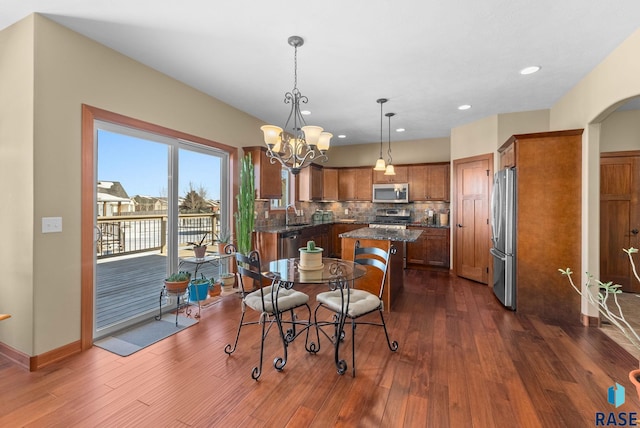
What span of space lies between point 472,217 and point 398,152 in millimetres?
2384

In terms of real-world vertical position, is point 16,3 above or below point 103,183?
above

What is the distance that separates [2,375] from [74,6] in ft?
9.29

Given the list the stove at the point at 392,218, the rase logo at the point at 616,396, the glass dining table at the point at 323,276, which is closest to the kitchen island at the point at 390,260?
the glass dining table at the point at 323,276

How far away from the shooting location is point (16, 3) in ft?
7.02

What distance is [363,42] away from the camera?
2615 millimetres

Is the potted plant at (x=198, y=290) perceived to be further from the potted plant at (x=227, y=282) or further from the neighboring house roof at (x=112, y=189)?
the neighboring house roof at (x=112, y=189)

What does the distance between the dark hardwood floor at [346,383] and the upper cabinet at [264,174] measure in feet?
7.24

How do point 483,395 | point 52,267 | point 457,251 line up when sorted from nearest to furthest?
point 483,395 → point 52,267 → point 457,251

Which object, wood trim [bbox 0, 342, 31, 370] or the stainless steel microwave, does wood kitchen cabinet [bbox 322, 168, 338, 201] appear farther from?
wood trim [bbox 0, 342, 31, 370]

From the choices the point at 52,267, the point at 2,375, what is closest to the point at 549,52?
the point at 52,267

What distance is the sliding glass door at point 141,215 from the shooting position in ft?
9.51

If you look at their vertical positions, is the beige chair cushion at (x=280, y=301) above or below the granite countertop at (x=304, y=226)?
below

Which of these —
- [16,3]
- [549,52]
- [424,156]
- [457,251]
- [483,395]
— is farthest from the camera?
[424,156]

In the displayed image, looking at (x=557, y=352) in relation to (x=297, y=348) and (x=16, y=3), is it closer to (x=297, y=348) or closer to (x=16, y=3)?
(x=297, y=348)
